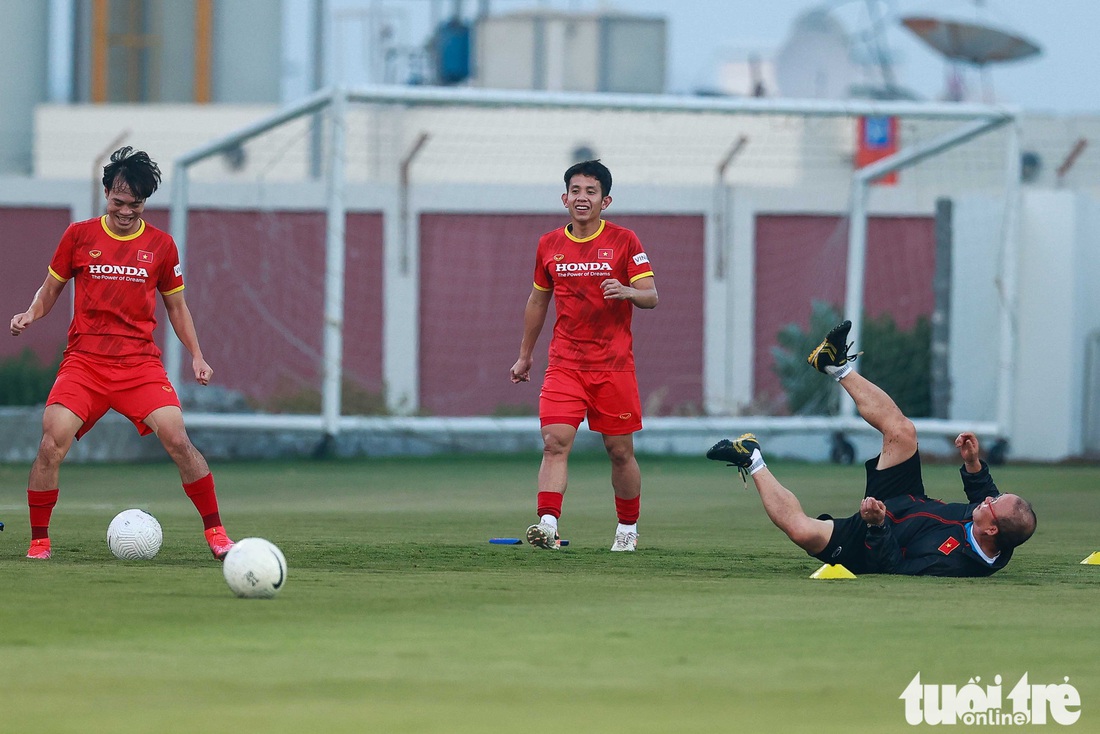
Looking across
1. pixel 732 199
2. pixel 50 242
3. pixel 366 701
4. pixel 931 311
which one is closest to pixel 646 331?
pixel 732 199

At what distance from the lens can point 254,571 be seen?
700cm

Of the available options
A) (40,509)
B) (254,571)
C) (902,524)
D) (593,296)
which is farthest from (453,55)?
(254,571)

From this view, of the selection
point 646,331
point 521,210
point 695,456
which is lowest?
point 695,456

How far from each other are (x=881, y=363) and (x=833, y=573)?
14.8 metres

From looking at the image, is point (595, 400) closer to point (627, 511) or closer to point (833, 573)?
point (627, 511)

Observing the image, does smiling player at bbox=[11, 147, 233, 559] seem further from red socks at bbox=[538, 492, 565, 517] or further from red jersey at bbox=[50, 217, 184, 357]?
red socks at bbox=[538, 492, 565, 517]

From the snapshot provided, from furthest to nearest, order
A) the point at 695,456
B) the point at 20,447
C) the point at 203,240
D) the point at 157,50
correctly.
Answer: the point at 157,50, the point at 203,240, the point at 695,456, the point at 20,447

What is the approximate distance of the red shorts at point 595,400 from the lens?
976 centimetres

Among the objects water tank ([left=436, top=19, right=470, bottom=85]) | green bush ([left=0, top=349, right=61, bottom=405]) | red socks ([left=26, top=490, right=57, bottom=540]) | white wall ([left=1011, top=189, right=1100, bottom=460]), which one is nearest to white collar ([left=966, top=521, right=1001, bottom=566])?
red socks ([left=26, top=490, right=57, bottom=540])

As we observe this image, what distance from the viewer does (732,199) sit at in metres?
24.3

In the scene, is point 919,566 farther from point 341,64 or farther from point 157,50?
point 341,64

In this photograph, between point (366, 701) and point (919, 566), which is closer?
point (366, 701)

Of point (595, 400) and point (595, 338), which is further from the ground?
point (595, 338)

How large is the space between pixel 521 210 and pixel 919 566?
16177 mm
